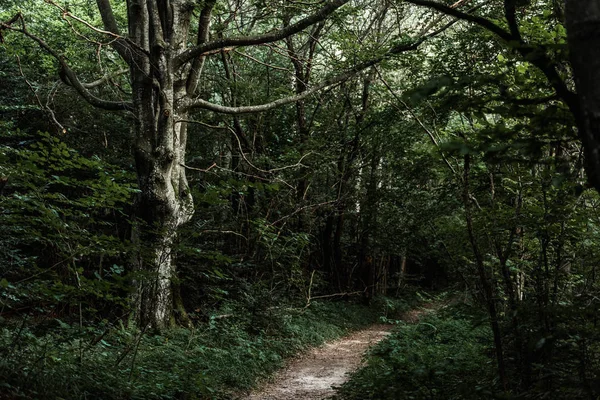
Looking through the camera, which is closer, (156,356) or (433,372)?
(433,372)

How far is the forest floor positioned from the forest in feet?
0.73

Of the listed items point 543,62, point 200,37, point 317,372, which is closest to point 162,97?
point 200,37

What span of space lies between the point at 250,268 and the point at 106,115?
6.94 metres

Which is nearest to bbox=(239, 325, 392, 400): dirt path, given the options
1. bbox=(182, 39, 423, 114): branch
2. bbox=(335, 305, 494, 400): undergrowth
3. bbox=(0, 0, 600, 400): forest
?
bbox=(0, 0, 600, 400): forest

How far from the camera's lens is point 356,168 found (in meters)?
15.5

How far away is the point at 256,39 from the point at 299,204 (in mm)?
6451

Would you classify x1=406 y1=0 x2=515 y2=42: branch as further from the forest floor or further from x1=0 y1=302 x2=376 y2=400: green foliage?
the forest floor

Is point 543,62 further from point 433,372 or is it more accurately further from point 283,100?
point 283,100

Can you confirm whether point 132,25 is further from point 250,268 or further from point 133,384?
point 133,384

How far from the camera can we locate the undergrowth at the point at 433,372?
495 cm

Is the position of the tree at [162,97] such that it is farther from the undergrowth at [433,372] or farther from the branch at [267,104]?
the undergrowth at [433,372]

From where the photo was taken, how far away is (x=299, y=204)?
47.0 ft

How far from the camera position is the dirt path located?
7.46m

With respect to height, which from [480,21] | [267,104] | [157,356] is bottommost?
[157,356]
